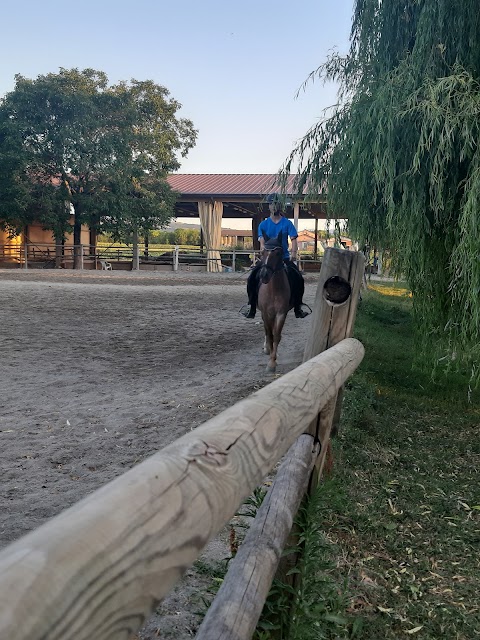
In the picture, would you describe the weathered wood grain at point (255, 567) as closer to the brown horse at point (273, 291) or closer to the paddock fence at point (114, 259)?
the brown horse at point (273, 291)

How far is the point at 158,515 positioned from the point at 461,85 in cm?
509

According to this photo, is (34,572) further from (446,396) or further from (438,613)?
(446,396)

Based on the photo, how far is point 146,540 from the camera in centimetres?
74

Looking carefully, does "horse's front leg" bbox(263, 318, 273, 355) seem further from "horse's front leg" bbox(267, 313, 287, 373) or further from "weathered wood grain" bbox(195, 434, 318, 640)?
"weathered wood grain" bbox(195, 434, 318, 640)

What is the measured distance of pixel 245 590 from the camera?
1561 millimetres

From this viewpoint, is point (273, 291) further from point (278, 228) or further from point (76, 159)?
point (76, 159)

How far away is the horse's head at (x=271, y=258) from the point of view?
7.27 metres

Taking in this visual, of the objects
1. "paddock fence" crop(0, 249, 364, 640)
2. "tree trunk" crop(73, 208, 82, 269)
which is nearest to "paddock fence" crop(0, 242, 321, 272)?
"tree trunk" crop(73, 208, 82, 269)

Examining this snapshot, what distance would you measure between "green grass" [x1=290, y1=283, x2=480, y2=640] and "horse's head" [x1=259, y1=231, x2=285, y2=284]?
165cm

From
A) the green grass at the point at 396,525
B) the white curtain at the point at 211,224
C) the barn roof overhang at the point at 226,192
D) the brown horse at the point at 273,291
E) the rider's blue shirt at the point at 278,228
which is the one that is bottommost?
the green grass at the point at 396,525

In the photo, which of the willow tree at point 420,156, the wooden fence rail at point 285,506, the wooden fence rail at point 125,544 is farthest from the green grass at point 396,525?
the wooden fence rail at point 125,544

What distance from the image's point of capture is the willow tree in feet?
15.9

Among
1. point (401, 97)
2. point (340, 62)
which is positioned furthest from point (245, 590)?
point (340, 62)

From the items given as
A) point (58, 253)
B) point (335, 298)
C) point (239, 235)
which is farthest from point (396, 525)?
point (239, 235)
